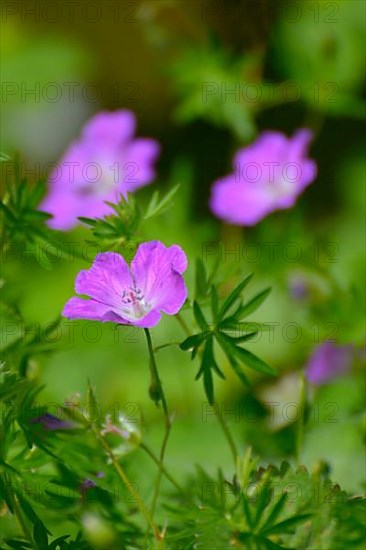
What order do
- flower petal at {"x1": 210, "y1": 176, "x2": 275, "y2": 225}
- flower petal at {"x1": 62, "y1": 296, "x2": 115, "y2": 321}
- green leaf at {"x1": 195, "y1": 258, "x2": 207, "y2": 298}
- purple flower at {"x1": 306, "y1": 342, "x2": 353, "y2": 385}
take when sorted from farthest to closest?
flower petal at {"x1": 210, "y1": 176, "x2": 275, "y2": 225}, purple flower at {"x1": 306, "y1": 342, "x2": 353, "y2": 385}, green leaf at {"x1": 195, "y1": 258, "x2": 207, "y2": 298}, flower petal at {"x1": 62, "y1": 296, "x2": 115, "y2": 321}

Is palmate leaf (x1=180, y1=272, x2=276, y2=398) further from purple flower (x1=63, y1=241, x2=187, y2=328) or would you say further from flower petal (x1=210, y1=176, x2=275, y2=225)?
flower petal (x1=210, y1=176, x2=275, y2=225)

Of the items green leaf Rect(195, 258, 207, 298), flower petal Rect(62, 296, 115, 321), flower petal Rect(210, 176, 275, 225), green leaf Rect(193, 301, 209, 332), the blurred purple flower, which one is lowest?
the blurred purple flower

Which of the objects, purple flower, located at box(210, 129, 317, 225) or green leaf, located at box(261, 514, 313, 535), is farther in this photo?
purple flower, located at box(210, 129, 317, 225)

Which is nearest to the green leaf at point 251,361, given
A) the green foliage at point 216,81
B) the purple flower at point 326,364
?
the purple flower at point 326,364

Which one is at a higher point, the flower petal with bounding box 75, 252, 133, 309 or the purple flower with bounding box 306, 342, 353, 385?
the purple flower with bounding box 306, 342, 353, 385

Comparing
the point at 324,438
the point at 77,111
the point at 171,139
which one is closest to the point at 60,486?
the point at 324,438

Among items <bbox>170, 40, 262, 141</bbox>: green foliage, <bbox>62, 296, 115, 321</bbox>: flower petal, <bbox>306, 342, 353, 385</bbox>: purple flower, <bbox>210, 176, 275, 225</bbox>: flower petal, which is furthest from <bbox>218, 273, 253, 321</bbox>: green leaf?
<bbox>170, 40, 262, 141</bbox>: green foliage

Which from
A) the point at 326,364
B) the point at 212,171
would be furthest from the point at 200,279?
the point at 212,171
